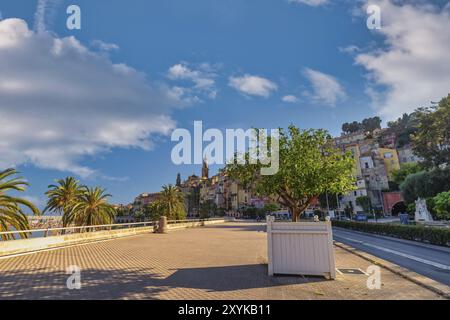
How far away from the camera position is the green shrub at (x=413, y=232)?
56.6 ft

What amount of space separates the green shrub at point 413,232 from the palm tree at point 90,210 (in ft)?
95.6

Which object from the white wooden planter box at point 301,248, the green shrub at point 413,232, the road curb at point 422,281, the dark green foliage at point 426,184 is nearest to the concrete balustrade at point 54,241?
the white wooden planter box at point 301,248

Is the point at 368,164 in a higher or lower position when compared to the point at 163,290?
higher

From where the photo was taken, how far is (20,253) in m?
12.0

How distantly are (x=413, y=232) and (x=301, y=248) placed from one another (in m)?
18.5

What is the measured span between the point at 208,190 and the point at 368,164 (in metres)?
79.1

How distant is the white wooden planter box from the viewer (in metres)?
7.68

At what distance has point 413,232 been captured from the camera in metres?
20.9

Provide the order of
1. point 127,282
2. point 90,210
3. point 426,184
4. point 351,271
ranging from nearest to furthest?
point 127,282
point 351,271
point 90,210
point 426,184

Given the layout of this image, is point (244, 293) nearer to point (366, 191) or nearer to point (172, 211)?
point (172, 211)

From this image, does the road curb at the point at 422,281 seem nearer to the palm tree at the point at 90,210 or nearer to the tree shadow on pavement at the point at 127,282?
the tree shadow on pavement at the point at 127,282

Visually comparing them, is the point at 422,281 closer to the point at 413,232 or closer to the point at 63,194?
the point at 413,232

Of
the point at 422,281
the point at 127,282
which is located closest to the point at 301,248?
the point at 422,281
